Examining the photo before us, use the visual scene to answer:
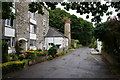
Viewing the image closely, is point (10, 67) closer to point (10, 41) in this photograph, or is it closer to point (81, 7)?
point (81, 7)

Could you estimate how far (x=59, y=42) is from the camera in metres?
32.2

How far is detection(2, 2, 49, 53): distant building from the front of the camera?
678 inches

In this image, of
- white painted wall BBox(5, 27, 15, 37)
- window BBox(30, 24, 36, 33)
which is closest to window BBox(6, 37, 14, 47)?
white painted wall BBox(5, 27, 15, 37)

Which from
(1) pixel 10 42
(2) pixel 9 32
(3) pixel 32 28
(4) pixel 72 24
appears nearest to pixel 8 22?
(2) pixel 9 32

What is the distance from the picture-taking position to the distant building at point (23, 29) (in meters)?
17.2

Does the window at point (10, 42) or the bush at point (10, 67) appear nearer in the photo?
the bush at point (10, 67)

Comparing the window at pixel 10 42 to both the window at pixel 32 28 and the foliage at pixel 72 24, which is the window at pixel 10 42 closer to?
the window at pixel 32 28

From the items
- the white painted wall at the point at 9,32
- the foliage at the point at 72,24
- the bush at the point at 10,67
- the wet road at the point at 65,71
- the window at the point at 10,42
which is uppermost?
the foliage at the point at 72,24

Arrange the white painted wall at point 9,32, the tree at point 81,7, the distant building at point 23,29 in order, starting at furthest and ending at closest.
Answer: the distant building at point 23,29 < the white painted wall at point 9,32 < the tree at point 81,7

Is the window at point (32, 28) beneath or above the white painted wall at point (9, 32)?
above

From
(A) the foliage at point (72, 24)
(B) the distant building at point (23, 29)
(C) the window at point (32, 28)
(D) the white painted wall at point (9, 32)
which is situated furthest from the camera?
Answer: (A) the foliage at point (72, 24)

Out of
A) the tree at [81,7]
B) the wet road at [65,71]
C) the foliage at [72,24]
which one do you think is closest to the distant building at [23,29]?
the wet road at [65,71]

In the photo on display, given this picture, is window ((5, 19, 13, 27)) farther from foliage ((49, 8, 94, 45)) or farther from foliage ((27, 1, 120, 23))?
foliage ((49, 8, 94, 45))

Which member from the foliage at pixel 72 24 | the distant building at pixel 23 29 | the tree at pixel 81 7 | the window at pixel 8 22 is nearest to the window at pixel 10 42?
the distant building at pixel 23 29
